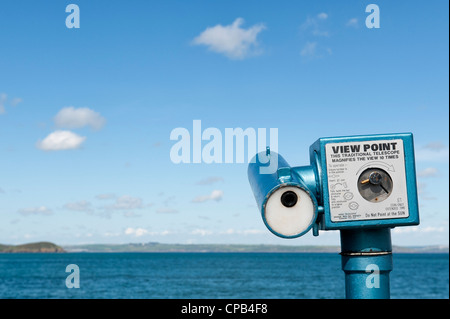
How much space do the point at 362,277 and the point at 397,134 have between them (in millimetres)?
818

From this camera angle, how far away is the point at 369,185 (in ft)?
9.48

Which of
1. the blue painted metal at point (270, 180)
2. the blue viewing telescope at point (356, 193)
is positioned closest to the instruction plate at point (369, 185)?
the blue viewing telescope at point (356, 193)

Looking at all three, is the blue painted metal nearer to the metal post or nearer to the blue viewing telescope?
the blue viewing telescope

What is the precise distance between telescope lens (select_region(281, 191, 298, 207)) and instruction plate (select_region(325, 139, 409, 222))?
195 mm

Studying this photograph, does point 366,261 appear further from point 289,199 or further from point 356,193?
point 289,199

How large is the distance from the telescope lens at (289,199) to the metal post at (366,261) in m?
0.41

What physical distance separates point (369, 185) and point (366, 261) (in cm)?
46

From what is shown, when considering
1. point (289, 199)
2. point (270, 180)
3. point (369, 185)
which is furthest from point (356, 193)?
point (270, 180)

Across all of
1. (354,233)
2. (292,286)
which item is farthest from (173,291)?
(354,233)

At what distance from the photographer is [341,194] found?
2.90 metres

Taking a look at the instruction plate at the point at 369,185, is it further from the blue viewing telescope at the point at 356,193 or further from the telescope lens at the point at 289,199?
the telescope lens at the point at 289,199

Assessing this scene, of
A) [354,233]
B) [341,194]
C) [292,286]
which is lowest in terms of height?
[292,286]

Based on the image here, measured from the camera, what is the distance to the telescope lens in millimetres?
2885
